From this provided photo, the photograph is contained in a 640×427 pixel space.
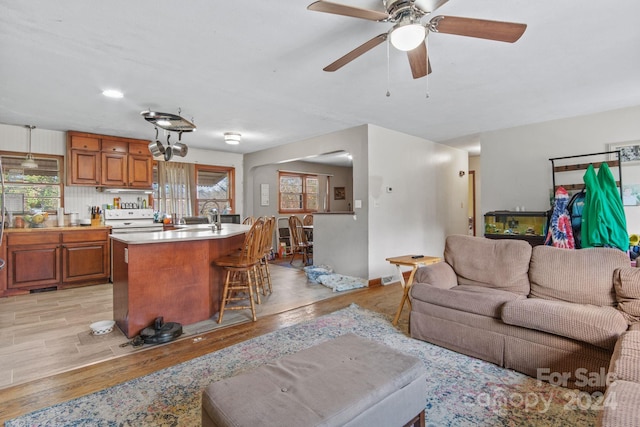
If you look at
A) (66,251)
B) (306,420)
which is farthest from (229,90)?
(66,251)

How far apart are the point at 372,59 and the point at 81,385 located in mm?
3210

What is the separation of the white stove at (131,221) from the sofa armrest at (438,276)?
174 inches

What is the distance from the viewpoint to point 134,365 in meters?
2.36

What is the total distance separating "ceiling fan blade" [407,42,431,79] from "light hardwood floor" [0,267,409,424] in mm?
2263

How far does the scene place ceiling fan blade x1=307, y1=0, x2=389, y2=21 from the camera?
1.57 m

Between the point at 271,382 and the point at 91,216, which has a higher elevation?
the point at 91,216

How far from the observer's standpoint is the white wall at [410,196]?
4820mm

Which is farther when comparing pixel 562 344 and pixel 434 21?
pixel 562 344

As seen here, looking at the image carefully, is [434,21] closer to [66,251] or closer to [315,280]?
[315,280]

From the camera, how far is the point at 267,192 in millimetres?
7602

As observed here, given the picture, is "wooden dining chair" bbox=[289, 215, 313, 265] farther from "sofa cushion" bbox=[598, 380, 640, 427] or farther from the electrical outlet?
"sofa cushion" bbox=[598, 380, 640, 427]

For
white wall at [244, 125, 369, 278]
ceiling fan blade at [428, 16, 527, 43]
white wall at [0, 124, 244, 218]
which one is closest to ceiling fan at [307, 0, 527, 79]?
ceiling fan blade at [428, 16, 527, 43]

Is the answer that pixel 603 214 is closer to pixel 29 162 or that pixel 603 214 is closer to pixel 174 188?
pixel 174 188

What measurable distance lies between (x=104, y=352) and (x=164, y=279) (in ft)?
2.34
